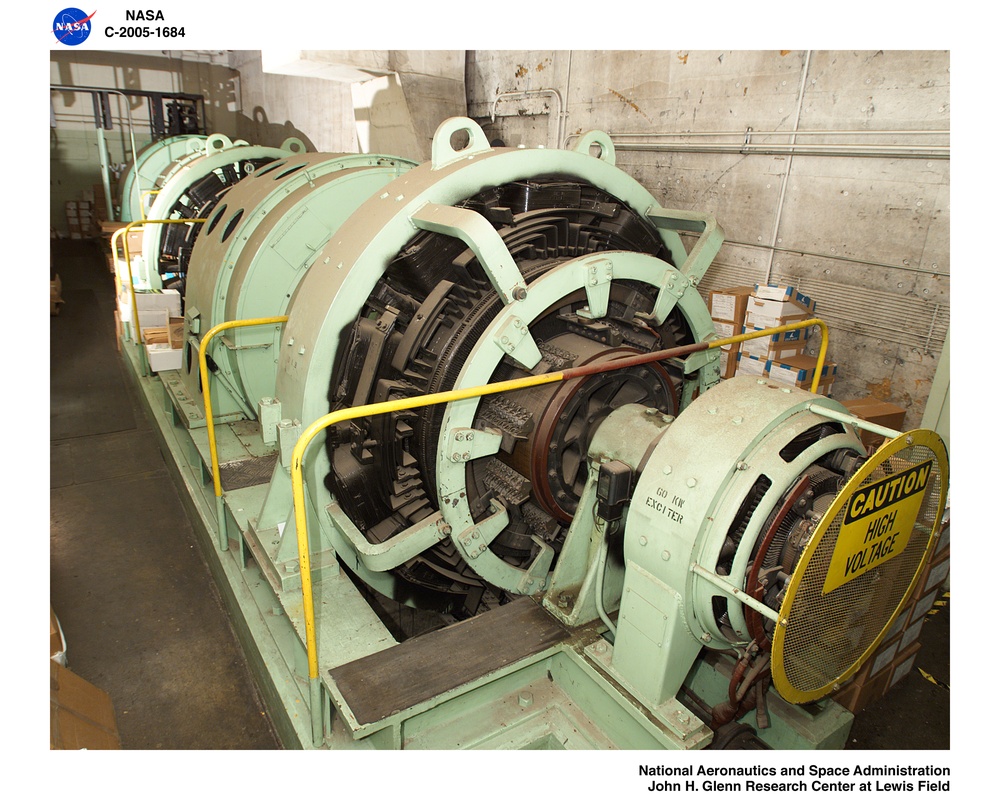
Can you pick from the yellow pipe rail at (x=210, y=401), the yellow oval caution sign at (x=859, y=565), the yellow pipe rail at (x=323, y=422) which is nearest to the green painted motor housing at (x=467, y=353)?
the yellow pipe rail at (x=323, y=422)

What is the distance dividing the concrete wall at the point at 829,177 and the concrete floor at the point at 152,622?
1567mm

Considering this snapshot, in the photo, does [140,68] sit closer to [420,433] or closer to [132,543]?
[132,543]

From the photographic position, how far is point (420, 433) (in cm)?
224

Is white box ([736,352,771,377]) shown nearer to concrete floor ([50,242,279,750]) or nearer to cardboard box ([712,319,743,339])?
cardboard box ([712,319,743,339])

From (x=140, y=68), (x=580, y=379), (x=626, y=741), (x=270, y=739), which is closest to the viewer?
(x=626, y=741)

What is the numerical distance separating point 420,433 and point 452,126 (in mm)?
1113

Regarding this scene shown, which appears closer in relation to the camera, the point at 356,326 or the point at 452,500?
A: the point at 452,500

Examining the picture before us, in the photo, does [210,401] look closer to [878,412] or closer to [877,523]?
[877,523]

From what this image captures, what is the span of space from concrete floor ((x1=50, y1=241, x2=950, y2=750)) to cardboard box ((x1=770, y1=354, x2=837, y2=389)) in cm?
139

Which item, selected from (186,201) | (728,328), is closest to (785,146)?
(728,328)

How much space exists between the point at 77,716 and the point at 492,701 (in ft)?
3.93

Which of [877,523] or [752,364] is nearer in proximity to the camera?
[877,523]

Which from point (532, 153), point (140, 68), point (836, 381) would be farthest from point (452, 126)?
point (140, 68)
